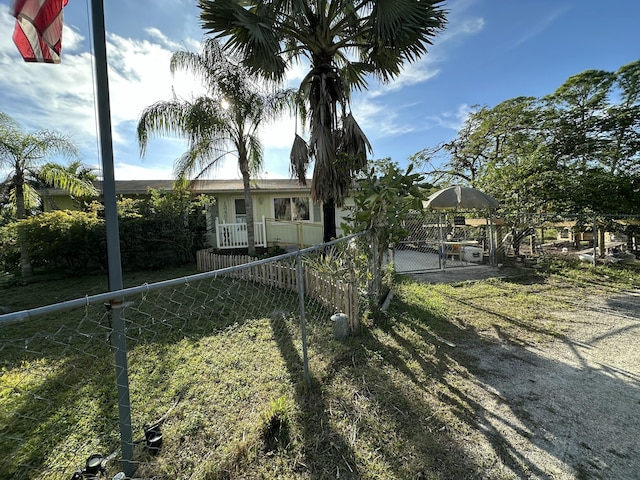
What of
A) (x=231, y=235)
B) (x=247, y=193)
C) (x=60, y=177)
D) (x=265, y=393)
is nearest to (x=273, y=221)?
(x=231, y=235)

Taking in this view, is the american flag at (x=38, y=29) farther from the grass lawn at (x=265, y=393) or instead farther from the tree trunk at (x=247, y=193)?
the tree trunk at (x=247, y=193)

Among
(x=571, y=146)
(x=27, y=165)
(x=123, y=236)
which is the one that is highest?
(x=571, y=146)

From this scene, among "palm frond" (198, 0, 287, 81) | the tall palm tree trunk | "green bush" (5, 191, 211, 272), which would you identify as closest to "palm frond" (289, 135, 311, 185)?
"palm frond" (198, 0, 287, 81)

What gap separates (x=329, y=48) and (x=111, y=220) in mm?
6822

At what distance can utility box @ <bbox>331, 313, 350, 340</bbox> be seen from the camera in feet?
13.5

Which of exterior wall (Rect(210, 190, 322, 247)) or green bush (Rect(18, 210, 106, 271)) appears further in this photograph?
exterior wall (Rect(210, 190, 322, 247))

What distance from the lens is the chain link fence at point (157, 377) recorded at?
2.17 m

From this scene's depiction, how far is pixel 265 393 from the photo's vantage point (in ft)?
9.95

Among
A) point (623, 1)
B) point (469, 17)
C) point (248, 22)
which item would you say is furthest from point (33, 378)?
point (623, 1)

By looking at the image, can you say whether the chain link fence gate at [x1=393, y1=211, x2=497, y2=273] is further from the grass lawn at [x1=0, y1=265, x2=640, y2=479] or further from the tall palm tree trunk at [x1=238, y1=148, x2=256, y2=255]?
the tall palm tree trunk at [x1=238, y1=148, x2=256, y2=255]

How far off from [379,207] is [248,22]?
14.8ft

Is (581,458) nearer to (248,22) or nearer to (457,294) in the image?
(457,294)

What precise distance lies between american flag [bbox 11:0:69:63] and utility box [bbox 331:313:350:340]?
14.2 feet

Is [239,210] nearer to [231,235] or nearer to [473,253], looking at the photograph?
[231,235]
